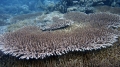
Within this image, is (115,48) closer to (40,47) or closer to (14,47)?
(40,47)

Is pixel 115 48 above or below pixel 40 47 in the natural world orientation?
below

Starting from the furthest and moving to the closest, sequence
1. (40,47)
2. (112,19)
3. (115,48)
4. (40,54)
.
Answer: (112,19) < (115,48) < (40,47) < (40,54)

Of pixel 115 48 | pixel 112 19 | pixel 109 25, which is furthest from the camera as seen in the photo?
pixel 112 19

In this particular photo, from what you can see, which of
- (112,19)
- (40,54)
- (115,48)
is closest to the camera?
(40,54)

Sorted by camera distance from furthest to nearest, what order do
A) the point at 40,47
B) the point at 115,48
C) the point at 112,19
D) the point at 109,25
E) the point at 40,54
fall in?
the point at 112,19, the point at 109,25, the point at 115,48, the point at 40,47, the point at 40,54

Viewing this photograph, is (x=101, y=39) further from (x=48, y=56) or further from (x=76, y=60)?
(x=48, y=56)

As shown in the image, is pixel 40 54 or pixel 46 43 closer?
pixel 40 54

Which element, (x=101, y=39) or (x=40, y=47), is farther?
(x=101, y=39)

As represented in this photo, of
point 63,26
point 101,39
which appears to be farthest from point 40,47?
point 63,26

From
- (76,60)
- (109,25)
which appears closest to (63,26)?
(109,25)

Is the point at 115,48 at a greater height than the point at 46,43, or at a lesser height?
lesser
